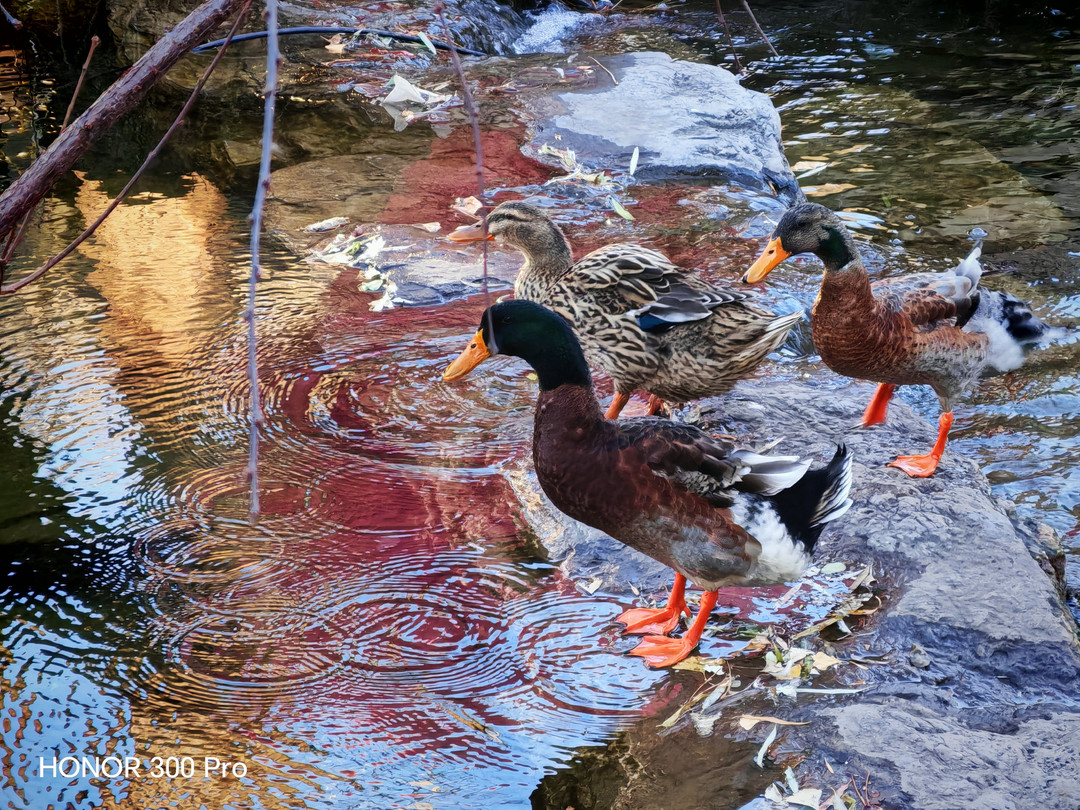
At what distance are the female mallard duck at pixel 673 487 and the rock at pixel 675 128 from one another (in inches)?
160

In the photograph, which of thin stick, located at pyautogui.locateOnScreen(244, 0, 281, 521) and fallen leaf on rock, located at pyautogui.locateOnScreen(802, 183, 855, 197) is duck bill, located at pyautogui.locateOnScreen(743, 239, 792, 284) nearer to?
thin stick, located at pyautogui.locateOnScreen(244, 0, 281, 521)

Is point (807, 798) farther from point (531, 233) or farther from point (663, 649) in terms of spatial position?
point (531, 233)

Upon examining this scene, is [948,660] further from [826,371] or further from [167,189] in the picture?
[167,189]

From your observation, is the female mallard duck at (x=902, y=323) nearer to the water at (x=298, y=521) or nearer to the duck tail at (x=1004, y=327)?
the duck tail at (x=1004, y=327)

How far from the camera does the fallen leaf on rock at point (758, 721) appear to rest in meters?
2.78

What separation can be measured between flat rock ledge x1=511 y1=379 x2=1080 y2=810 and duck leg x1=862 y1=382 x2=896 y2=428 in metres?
0.08

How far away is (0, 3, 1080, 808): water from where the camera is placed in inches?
118

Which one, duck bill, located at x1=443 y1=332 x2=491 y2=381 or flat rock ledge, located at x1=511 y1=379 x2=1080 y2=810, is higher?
duck bill, located at x1=443 y1=332 x2=491 y2=381

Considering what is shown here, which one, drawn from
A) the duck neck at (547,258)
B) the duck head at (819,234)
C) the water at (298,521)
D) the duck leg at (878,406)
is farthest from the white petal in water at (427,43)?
the duck leg at (878,406)

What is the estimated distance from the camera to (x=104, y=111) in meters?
1.38

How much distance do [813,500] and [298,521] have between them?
6.93 feet

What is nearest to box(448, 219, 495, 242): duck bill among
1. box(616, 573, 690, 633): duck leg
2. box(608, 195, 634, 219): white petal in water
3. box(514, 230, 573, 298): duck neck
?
box(514, 230, 573, 298): duck neck

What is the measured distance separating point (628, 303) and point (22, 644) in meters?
2.77

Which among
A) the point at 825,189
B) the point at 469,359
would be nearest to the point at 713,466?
the point at 469,359
